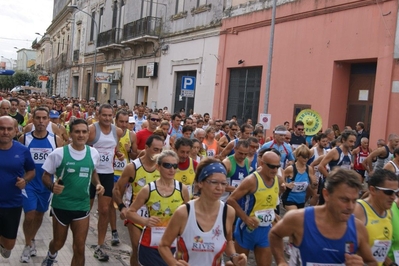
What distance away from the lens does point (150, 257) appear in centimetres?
488

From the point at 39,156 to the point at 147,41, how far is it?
79.6 ft

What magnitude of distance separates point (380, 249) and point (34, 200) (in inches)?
165

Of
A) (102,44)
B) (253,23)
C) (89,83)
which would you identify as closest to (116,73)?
(102,44)

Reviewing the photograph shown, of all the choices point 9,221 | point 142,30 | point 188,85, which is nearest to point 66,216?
point 9,221

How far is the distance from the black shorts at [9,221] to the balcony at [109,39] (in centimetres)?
3016

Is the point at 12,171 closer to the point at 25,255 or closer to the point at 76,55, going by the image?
the point at 25,255

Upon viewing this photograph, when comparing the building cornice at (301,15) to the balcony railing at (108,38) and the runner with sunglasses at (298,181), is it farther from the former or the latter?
the balcony railing at (108,38)

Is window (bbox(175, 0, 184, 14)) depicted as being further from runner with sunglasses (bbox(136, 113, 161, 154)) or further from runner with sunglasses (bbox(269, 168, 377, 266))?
runner with sunglasses (bbox(269, 168, 377, 266))

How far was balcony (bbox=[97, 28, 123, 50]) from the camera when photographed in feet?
118

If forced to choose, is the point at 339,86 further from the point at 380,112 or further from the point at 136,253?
the point at 136,253

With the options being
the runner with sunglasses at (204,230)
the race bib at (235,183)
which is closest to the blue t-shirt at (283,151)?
the race bib at (235,183)

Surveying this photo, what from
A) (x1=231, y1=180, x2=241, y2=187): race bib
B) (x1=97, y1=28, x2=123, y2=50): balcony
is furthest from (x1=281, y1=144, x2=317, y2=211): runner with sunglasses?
(x1=97, y1=28, x2=123, y2=50): balcony

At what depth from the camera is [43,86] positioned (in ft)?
218

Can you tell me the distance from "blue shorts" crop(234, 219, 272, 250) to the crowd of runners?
0.04 feet
